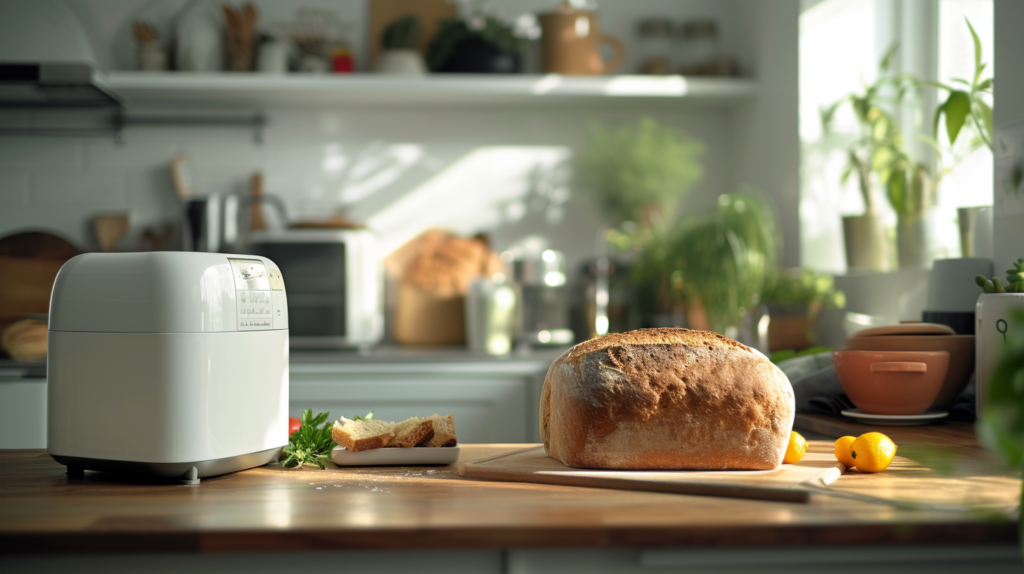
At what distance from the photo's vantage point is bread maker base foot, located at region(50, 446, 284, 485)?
Answer: 774 millimetres

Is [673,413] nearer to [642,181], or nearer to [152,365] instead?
[152,365]

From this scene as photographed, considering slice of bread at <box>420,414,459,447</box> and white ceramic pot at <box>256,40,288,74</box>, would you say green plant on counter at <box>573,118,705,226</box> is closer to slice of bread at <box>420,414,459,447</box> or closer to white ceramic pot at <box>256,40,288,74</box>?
white ceramic pot at <box>256,40,288,74</box>

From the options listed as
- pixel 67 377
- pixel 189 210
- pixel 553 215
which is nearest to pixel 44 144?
pixel 189 210

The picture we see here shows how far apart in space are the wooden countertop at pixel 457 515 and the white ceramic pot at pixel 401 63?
6.03 feet

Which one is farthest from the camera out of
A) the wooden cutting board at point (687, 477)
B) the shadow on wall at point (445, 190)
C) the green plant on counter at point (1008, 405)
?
the shadow on wall at point (445, 190)

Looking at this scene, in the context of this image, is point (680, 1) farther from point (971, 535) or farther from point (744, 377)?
point (971, 535)

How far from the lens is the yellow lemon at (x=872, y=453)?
80 centimetres

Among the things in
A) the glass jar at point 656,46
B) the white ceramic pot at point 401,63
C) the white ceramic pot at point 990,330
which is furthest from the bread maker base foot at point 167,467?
the glass jar at point 656,46

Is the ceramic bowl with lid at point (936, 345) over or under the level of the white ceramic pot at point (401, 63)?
under

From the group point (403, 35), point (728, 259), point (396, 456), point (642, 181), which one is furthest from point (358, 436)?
point (403, 35)

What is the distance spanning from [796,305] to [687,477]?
120 centimetres

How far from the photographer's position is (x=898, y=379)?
1.12 m

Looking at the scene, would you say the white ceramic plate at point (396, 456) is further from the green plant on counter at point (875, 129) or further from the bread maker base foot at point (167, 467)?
the green plant on counter at point (875, 129)

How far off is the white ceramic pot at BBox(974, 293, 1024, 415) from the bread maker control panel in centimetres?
95
